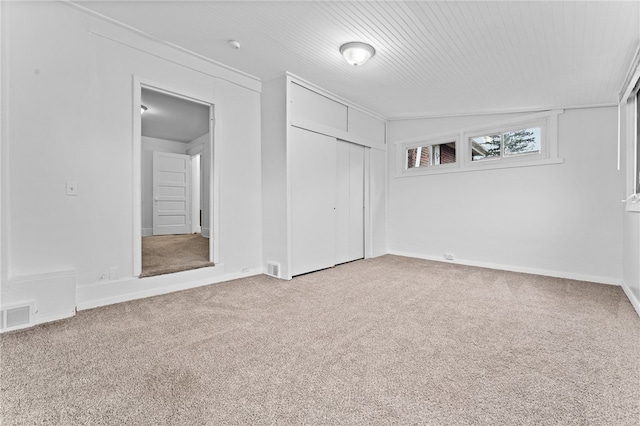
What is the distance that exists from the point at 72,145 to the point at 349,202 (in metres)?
3.64

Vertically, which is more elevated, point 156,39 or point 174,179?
point 156,39

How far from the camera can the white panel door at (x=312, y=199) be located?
3941mm

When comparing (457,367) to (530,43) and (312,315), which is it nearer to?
(312,315)

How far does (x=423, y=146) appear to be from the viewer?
544 cm

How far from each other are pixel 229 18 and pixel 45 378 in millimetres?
2997

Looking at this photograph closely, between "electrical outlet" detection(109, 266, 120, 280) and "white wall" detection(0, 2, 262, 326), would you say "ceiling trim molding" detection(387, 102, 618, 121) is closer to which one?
"white wall" detection(0, 2, 262, 326)

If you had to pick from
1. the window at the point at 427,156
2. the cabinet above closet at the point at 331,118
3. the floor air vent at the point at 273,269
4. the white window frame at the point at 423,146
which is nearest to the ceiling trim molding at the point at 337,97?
the cabinet above closet at the point at 331,118

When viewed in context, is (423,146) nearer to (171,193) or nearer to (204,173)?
(204,173)

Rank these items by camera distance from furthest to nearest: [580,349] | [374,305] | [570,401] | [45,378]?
[374,305] → [580,349] → [45,378] → [570,401]

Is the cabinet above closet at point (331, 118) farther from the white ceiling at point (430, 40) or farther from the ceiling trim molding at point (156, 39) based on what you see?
the ceiling trim molding at point (156, 39)

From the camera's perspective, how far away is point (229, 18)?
266cm

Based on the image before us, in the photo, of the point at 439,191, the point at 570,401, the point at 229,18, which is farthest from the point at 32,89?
the point at 439,191

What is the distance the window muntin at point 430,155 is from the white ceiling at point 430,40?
1.25m

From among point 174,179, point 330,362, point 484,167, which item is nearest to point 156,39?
point 330,362
